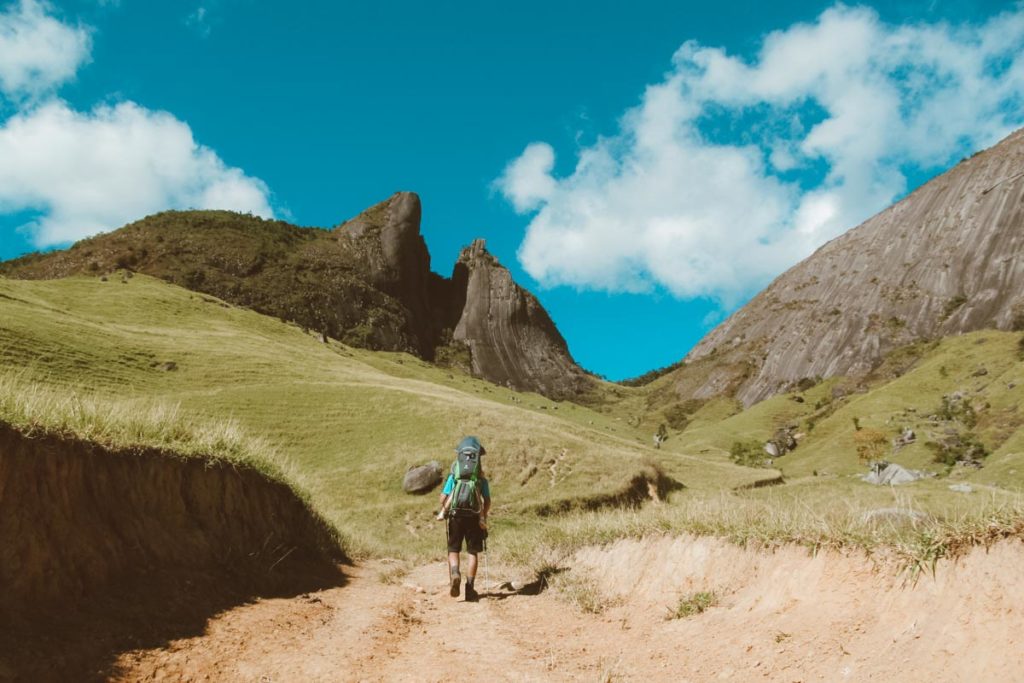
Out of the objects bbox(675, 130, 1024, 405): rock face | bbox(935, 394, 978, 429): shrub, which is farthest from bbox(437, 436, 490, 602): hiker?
bbox(675, 130, 1024, 405): rock face

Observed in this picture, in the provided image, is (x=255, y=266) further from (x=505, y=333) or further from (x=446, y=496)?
(x=446, y=496)

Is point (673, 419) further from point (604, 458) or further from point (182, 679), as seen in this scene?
point (182, 679)

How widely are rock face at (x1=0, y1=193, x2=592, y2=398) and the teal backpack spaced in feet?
304

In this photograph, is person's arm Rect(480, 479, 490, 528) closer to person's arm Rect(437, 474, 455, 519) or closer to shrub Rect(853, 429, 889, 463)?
person's arm Rect(437, 474, 455, 519)

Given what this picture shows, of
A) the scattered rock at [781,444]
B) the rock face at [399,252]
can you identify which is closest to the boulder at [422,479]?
the scattered rock at [781,444]

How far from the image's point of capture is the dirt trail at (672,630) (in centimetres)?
509

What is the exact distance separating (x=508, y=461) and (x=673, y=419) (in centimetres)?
11814

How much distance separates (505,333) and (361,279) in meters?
38.8

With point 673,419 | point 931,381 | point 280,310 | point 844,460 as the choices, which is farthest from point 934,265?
point 280,310

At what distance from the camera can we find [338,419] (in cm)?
3728

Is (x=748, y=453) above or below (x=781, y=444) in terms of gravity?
below

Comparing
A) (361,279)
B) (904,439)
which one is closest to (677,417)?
(904,439)

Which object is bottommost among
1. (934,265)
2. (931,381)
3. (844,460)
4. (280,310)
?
(844,460)

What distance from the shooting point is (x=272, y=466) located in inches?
521
